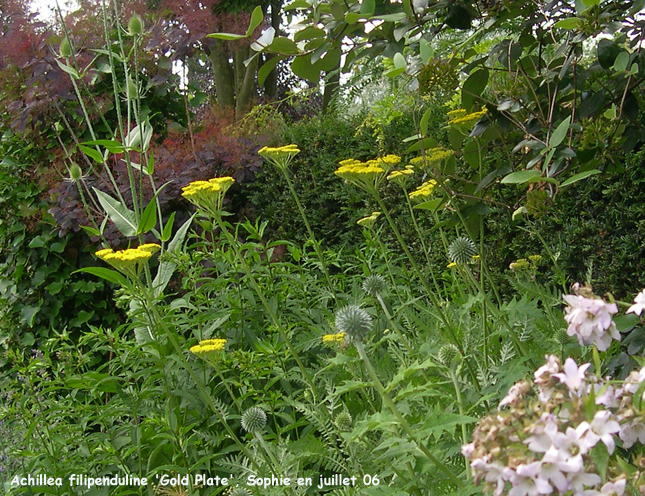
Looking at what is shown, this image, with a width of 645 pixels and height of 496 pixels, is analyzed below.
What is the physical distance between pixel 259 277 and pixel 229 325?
25cm

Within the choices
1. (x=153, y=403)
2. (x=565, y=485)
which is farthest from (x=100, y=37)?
(x=565, y=485)

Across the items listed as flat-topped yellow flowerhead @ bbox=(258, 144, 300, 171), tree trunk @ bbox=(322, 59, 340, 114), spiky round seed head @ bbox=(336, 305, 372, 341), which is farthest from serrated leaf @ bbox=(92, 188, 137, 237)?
spiky round seed head @ bbox=(336, 305, 372, 341)

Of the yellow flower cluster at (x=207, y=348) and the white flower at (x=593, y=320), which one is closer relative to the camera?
the white flower at (x=593, y=320)

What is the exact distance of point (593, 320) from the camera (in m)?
0.84

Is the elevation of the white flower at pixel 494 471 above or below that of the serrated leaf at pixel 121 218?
above

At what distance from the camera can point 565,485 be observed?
684mm

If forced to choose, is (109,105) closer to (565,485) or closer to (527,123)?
(527,123)

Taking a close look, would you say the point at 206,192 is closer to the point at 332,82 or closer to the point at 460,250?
the point at 460,250

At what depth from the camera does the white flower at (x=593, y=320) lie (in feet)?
2.68

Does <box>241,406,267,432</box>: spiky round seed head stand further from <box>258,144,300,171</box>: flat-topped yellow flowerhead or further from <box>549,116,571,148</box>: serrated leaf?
<box>549,116,571,148</box>: serrated leaf

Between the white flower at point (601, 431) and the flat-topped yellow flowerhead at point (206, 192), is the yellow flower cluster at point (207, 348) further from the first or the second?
the white flower at point (601, 431)

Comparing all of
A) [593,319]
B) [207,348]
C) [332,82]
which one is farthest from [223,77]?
[593,319]

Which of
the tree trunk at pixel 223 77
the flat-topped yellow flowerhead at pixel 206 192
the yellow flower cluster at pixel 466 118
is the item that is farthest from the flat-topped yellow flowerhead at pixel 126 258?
the tree trunk at pixel 223 77

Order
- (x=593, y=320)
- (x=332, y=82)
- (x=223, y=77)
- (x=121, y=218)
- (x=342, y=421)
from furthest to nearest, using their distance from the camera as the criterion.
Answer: (x=223, y=77) → (x=332, y=82) → (x=121, y=218) → (x=342, y=421) → (x=593, y=320)
